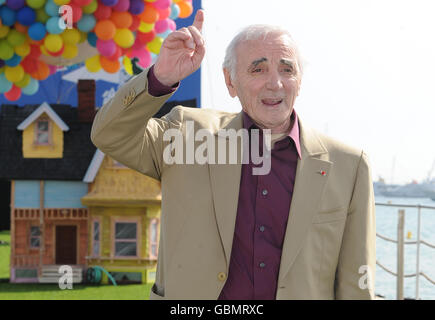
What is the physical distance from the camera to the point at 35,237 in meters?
12.1

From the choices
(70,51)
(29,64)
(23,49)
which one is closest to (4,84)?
(29,64)

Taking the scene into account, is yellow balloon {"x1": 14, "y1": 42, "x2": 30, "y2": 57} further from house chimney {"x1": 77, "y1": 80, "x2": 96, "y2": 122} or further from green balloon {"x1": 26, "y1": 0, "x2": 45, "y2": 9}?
house chimney {"x1": 77, "y1": 80, "x2": 96, "y2": 122}

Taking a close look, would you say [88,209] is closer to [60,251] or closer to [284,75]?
[60,251]

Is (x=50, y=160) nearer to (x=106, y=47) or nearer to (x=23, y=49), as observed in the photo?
(x=23, y=49)

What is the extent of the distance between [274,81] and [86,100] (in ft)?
34.1

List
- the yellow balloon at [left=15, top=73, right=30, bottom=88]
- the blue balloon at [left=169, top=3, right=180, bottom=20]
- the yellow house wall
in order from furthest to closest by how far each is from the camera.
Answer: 1. the yellow house wall
2. the blue balloon at [left=169, top=3, right=180, bottom=20]
3. the yellow balloon at [left=15, top=73, right=30, bottom=88]

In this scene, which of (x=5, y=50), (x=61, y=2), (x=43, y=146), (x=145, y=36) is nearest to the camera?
(x=61, y=2)

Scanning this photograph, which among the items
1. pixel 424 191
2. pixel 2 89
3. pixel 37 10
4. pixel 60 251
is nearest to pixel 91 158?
pixel 60 251

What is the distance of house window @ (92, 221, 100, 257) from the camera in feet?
39.1

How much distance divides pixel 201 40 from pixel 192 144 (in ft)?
1.37

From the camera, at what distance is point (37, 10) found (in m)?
7.35

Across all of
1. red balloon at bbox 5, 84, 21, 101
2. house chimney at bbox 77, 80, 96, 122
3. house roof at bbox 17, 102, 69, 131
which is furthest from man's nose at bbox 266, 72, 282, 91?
house roof at bbox 17, 102, 69, 131

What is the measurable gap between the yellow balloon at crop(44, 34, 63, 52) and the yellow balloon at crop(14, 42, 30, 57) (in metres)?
0.35

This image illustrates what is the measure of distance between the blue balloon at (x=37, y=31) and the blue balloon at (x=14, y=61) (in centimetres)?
53
